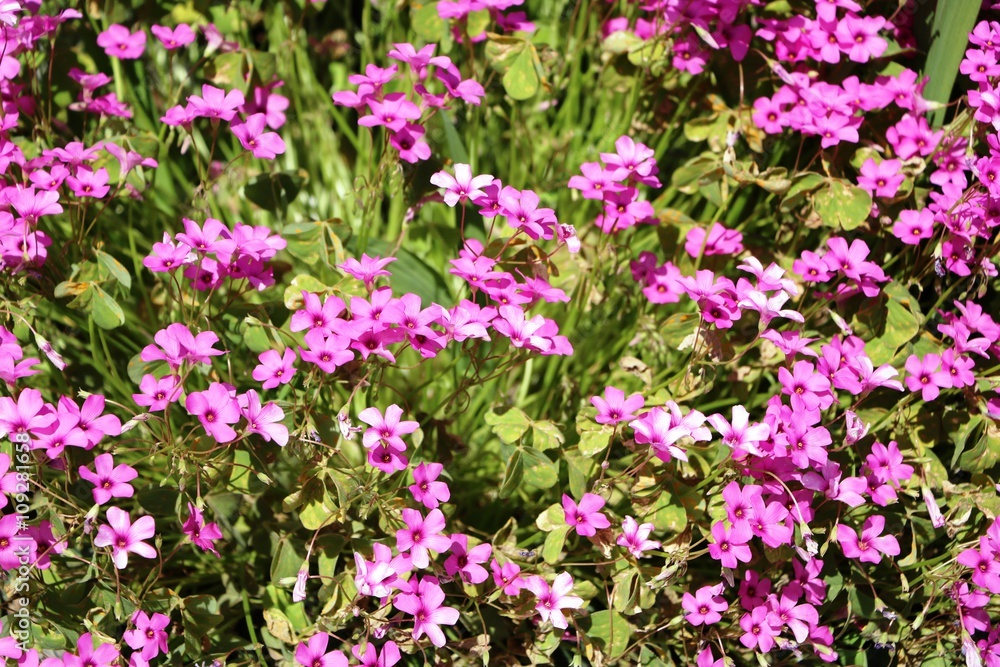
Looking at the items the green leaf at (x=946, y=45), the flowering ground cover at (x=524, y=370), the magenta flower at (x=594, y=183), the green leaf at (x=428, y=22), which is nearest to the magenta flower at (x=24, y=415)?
the flowering ground cover at (x=524, y=370)

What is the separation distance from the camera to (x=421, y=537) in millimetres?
1539

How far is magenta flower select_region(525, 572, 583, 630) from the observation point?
60.3 inches

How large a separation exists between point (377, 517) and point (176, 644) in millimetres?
423

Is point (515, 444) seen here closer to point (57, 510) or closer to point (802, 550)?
point (802, 550)

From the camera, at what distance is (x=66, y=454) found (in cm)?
158

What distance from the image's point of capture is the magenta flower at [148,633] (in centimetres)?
153

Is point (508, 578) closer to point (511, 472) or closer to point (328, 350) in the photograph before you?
point (511, 472)

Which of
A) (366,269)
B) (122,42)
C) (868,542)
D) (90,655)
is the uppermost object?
(122,42)

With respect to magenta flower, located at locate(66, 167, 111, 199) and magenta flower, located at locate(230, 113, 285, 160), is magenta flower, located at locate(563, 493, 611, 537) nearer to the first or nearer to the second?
magenta flower, located at locate(230, 113, 285, 160)

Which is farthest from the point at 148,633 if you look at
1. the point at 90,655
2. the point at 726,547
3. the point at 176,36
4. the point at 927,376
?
the point at 927,376

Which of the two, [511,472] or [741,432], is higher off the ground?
[741,432]

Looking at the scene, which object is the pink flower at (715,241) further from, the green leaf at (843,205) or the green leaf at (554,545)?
the green leaf at (554,545)

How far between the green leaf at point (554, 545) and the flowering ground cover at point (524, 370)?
0.01 metres

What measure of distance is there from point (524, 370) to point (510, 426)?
61 cm
